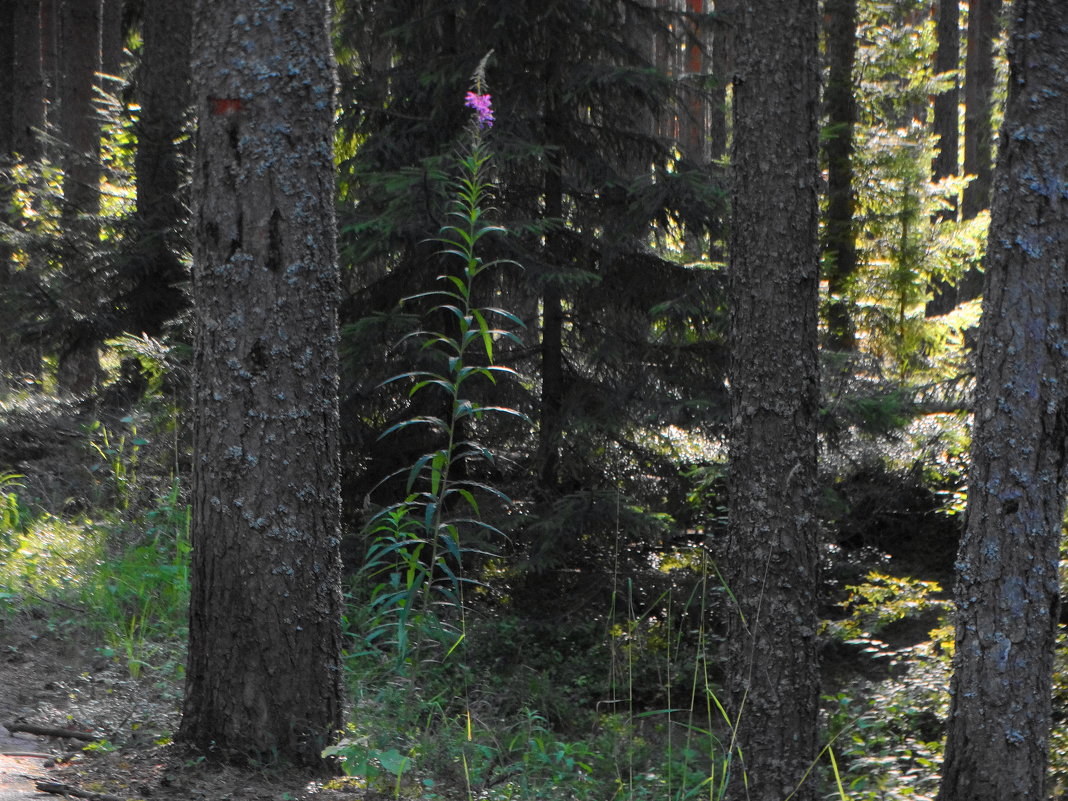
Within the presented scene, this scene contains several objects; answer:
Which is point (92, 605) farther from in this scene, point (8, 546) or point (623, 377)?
point (623, 377)

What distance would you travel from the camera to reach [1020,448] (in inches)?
180

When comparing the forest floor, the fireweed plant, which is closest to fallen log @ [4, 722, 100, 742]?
the forest floor

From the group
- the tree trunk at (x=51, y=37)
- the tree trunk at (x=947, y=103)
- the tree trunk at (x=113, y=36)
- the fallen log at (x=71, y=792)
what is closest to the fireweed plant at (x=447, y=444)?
the fallen log at (x=71, y=792)

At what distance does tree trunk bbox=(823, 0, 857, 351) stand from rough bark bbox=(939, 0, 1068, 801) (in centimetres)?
669

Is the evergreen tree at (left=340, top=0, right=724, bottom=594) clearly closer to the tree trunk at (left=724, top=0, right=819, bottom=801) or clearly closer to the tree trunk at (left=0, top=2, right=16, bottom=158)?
the tree trunk at (left=724, top=0, right=819, bottom=801)

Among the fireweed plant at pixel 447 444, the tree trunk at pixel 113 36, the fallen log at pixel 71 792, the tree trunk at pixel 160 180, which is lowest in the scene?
the fallen log at pixel 71 792

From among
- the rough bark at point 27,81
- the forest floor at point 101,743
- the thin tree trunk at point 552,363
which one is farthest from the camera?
the rough bark at point 27,81

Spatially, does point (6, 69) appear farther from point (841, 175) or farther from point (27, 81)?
point (841, 175)

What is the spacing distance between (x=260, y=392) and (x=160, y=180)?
24.2ft

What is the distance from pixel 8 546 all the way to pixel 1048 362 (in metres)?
6.48

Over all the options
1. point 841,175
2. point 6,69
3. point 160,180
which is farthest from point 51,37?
point 841,175

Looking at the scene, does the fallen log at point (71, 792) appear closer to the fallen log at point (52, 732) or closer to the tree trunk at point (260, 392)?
the tree trunk at point (260, 392)

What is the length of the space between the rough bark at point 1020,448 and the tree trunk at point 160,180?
25.5 feet

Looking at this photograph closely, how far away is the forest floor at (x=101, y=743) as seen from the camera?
127 inches
